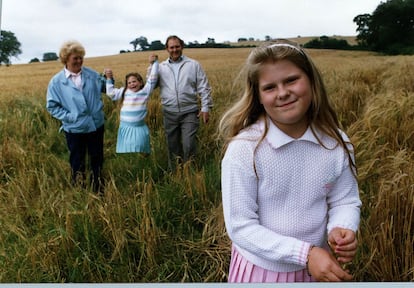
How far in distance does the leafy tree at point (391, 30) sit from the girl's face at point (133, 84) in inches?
35.2

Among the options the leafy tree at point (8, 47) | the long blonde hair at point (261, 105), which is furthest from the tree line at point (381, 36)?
the long blonde hair at point (261, 105)

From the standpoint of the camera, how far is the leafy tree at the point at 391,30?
1.46m

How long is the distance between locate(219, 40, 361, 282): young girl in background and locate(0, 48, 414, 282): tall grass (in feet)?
1.41

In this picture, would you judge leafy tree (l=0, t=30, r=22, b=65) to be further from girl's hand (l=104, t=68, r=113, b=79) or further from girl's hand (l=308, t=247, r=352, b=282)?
girl's hand (l=308, t=247, r=352, b=282)

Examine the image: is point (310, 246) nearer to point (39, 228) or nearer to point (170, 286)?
point (170, 286)

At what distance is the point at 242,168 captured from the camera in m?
0.68

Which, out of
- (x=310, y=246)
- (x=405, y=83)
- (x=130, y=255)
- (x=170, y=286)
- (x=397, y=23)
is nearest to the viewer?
(x=310, y=246)

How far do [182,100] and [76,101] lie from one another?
415 mm

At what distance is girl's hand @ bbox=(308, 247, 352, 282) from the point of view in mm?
624

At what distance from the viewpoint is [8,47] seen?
154 centimetres

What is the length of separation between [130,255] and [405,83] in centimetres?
111

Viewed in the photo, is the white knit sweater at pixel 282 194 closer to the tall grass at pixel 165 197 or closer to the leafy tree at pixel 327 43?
the tall grass at pixel 165 197

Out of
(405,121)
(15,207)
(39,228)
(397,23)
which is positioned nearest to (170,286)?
(39,228)

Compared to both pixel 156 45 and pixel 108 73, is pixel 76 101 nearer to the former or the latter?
pixel 108 73
